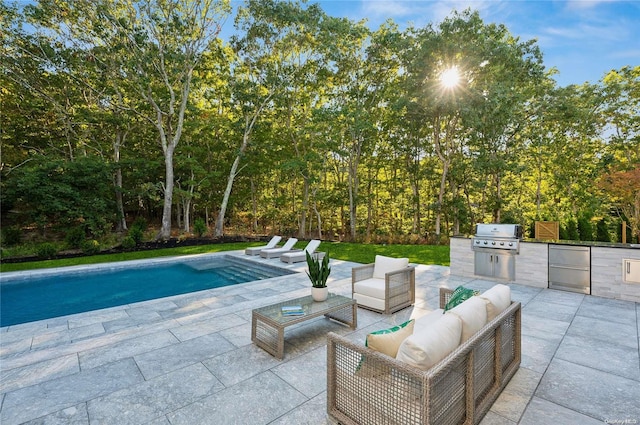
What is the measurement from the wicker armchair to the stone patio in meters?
0.15

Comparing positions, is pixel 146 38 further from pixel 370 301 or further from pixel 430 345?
pixel 430 345

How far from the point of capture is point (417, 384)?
1.61m

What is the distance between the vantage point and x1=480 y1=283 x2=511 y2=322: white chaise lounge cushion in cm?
235

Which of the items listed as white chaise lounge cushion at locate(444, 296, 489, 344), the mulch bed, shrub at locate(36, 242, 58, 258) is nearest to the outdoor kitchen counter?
white chaise lounge cushion at locate(444, 296, 489, 344)

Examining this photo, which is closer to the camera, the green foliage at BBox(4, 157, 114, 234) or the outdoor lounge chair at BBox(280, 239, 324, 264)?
the outdoor lounge chair at BBox(280, 239, 324, 264)

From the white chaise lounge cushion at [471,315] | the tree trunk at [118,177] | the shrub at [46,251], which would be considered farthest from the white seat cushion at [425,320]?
the tree trunk at [118,177]

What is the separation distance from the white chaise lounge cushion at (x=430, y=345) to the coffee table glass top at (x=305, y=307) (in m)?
1.64

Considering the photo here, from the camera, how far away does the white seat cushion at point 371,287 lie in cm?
426

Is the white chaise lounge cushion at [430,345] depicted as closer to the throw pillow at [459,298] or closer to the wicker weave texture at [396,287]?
the throw pillow at [459,298]

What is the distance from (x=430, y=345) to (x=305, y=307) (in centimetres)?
203

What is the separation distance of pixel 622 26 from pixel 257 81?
13.5 m

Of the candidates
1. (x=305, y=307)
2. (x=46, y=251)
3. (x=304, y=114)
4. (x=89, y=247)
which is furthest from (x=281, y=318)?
(x=304, y=114)

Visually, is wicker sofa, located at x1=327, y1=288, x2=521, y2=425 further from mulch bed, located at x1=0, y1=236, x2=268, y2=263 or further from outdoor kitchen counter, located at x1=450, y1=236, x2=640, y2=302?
mulch bed, located at x1=0, y1=236, x2=268, y2=263

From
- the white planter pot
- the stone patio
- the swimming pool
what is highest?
the white planter pot
